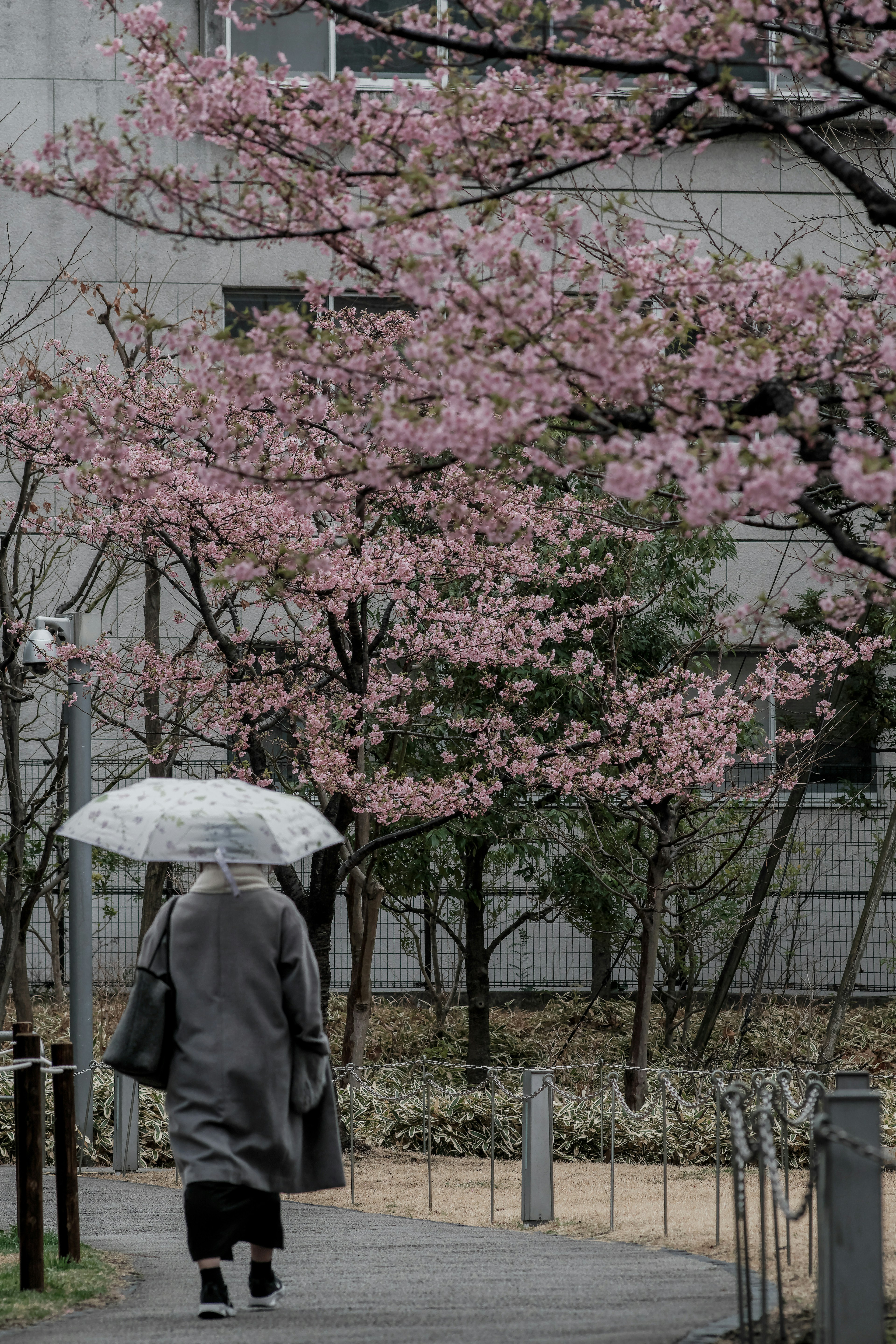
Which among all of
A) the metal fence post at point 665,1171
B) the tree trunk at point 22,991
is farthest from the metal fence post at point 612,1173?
the tree trunk at point 22,991

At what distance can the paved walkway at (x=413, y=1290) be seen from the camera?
→ 441 centimetres

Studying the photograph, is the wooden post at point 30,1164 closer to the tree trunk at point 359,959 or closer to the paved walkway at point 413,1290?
the paved walkway at point 413,1290

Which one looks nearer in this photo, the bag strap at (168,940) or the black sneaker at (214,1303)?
the black sneaker at (214,1303)

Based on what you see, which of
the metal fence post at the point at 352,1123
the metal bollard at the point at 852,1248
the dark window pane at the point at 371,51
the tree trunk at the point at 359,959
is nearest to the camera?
the metal bollard at the point at 852,1248

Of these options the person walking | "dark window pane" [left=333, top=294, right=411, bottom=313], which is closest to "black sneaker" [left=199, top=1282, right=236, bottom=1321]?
the person walking

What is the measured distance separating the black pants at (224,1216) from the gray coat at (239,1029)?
6cm

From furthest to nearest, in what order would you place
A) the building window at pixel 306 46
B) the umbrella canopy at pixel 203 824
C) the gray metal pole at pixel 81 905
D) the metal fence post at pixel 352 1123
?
the building window at pixel 306 46 → the gray metal pole at pixel 81 905 → the metal fence post at pixel 352 1123 → the umbrella canopy at pixel 203 824

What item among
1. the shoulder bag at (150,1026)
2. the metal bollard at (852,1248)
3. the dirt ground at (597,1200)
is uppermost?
the shoulder bag at (150,1026)

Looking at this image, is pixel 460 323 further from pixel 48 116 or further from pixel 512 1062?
pixel 48 116

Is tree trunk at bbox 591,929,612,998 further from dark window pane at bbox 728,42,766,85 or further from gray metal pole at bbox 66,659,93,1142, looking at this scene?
dark window pane at bbox 728,42,766,85

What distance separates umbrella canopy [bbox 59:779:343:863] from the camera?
4918 millimetres

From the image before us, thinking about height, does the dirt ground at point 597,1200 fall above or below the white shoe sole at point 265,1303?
below

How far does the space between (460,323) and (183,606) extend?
12.8 m

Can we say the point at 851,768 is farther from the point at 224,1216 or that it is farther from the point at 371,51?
the point at 224,1216
